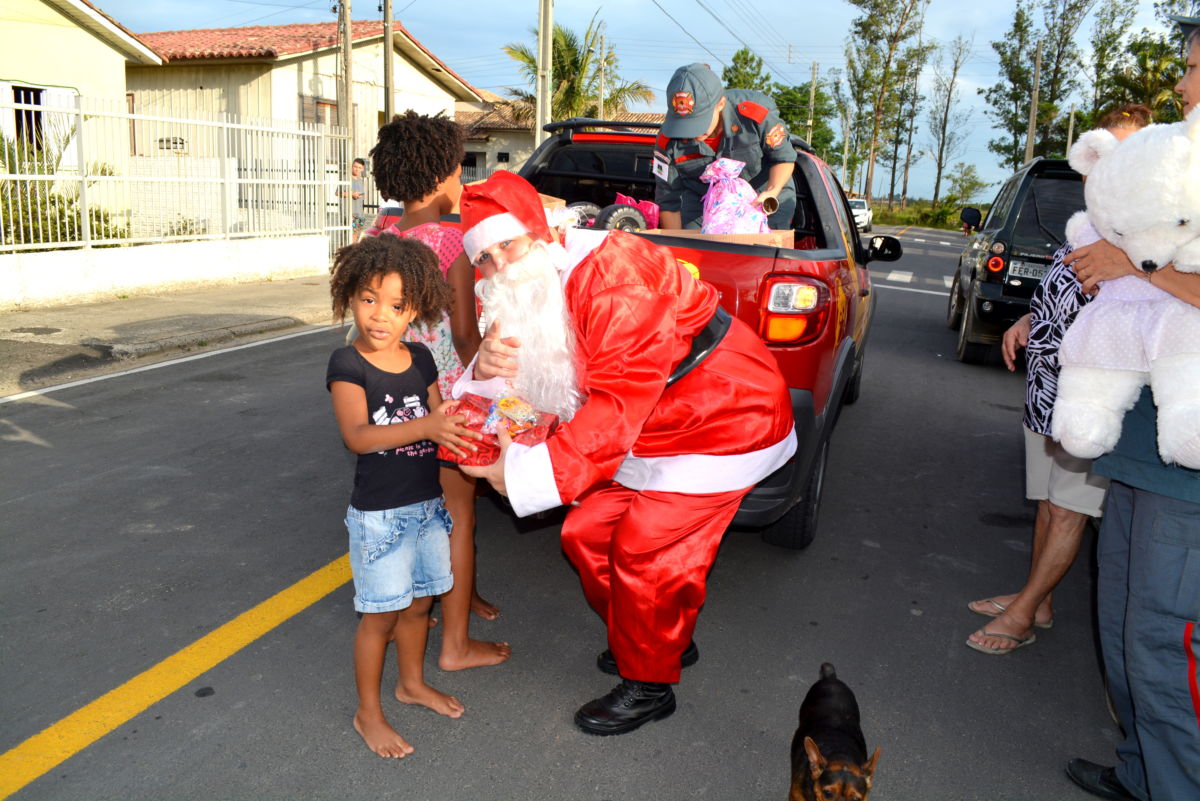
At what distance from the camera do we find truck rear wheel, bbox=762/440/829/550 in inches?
168

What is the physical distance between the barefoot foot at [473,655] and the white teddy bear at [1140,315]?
1963 mm

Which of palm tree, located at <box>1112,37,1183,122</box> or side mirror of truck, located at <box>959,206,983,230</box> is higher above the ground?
palm tree, located at <box>1112,37,1183,122</box>

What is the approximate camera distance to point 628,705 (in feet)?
9.73

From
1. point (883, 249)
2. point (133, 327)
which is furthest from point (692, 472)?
point (133, 327)

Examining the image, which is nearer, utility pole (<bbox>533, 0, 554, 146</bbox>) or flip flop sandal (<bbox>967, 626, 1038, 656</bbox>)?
flip flop sandal (<bbox>967, 626, 1038, 656</bbox>)

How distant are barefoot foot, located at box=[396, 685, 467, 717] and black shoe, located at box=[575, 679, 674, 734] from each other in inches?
15.3

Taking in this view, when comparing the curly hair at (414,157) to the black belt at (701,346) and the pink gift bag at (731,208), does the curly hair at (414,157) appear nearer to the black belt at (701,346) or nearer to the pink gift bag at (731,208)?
the black belt at (701,346)

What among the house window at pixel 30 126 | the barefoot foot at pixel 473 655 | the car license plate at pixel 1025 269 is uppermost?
the house window at pixel 30 126

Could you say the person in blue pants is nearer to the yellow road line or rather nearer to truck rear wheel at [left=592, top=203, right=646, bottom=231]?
truck rear wheel at [left=592, top=203, right=646, bottom=231]

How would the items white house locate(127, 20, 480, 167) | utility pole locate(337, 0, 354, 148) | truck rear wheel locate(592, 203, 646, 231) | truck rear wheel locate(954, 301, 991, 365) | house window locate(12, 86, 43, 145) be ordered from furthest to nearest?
white house locate(127, 20, 480, 167) → utility pole locate(337, 0, 354, 148) → house window locate(12, 86, 43, 145) → truck rear wheel locate(954, 301, 991, 365) → truck rear wheel locate(592, 203, 646, 231)

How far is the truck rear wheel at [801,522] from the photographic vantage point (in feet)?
14.0

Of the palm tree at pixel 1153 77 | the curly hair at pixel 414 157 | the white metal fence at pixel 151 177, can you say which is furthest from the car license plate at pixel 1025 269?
the palm tree at pixel 1153 77

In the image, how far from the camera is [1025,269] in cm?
809

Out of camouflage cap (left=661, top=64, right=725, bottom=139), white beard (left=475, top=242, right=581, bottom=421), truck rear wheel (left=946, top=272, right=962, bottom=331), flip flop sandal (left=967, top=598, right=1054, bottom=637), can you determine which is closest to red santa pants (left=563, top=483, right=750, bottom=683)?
white beard (left=475, top=242, right=581, bottom=421)
